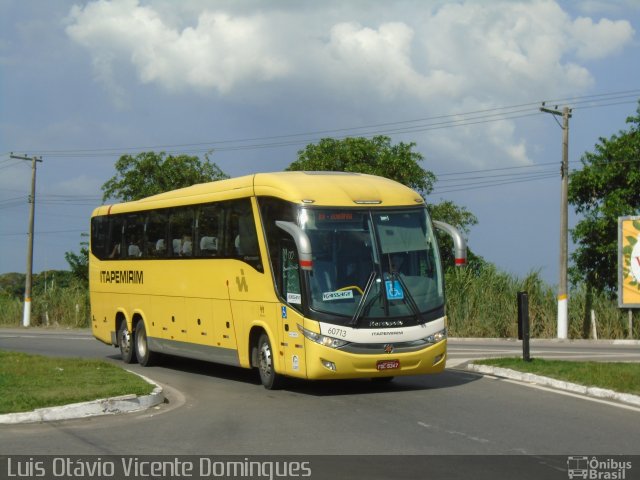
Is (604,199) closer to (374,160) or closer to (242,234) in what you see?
(374,160)

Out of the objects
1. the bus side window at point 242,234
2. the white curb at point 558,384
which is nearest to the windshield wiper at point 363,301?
the bus side window at point 242,234

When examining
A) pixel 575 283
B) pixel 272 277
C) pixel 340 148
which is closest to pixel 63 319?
pixel 340 148

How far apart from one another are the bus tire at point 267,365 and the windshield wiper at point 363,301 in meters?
1.74

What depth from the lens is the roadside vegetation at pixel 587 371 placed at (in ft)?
47.7

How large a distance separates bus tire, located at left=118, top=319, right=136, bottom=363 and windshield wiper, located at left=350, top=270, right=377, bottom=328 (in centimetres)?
867

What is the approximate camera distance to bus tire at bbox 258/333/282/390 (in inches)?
616

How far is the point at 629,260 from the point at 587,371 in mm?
18474

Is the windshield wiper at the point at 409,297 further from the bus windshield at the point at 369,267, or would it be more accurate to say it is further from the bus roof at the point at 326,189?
the bus roof at the point at 326,189

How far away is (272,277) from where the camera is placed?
15.4 meters

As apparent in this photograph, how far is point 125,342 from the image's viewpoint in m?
22.2

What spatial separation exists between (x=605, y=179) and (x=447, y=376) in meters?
23.4
